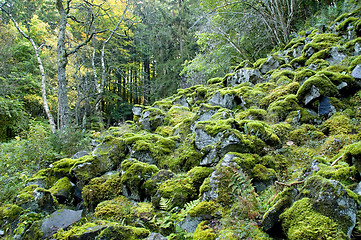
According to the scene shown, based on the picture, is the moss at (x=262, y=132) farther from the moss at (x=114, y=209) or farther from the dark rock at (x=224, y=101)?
the moss at (x=114, y=209)

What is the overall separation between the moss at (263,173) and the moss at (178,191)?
1.12 metres

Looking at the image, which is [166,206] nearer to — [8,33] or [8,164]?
[8,164]

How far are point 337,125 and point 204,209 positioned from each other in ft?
11.0

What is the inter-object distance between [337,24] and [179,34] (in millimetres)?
15466

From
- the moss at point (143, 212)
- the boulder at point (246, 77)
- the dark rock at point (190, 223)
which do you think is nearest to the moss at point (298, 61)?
the boulder at point (246, 77)

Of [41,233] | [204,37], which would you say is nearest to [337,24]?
[204,37]

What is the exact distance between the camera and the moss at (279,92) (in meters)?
5.93

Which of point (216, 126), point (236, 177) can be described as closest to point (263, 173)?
point (236, 177)

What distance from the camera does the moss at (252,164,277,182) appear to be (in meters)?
3.47

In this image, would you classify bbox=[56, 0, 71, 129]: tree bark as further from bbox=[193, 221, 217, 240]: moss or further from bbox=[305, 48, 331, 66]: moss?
bbox=[305, 48, 331, 66]: moss

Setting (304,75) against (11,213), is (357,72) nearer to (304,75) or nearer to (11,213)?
(304,75)

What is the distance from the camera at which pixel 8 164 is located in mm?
5941

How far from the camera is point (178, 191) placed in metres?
3.71

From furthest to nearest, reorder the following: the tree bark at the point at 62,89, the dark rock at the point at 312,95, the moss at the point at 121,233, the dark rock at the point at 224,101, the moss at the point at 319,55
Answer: the tree bark at the point at 62,89 < the dark rock at the point at 224,101 < the moss at the point at 319,55 < the dark rock at the point at 312,95 < the moss at the point at 121,233
